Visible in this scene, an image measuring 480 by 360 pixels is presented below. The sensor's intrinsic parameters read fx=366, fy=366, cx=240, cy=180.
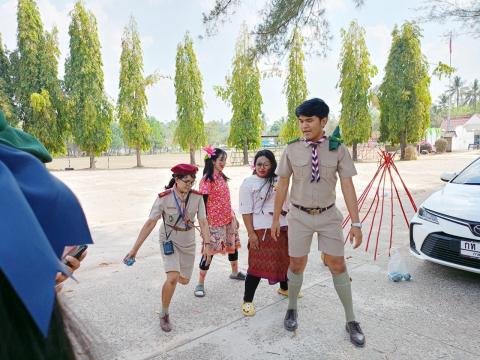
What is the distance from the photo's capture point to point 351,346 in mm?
2734

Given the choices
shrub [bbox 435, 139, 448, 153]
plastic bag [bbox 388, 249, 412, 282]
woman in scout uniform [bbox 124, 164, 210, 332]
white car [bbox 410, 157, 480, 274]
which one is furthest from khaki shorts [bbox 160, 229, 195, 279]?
shrub [bbox 435, 139, 448, 153]

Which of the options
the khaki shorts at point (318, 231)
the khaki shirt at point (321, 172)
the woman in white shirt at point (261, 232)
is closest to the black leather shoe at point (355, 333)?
the khaki shorts at point (318, 231)

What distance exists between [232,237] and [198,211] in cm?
80

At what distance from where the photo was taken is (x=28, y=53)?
908 inches

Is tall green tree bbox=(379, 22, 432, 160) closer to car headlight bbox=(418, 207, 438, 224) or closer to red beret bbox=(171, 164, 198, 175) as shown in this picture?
car headlight bbox=(418, 207, 438, 224)

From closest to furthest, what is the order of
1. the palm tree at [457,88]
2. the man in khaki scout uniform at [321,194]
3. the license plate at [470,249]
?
the man in khaki scout uniform at [321,194] < the license plate at [470,249] < the palm tree at [457,88]

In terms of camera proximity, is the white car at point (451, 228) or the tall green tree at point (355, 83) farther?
the tall green tree at point (355, 83)

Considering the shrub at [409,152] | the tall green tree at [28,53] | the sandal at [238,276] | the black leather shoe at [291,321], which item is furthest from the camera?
the shrub at [409,152]

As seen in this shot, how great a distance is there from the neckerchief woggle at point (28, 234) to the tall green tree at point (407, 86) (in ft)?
84.8

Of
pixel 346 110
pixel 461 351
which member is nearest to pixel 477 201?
pixel 461 351

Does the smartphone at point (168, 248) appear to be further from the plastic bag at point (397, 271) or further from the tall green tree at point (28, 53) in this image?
the tall green tree at point (28, 53)

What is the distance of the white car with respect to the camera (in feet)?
11.9

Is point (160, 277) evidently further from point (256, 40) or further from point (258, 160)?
point (256, 40)

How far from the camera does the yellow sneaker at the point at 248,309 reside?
3262 millimetres
